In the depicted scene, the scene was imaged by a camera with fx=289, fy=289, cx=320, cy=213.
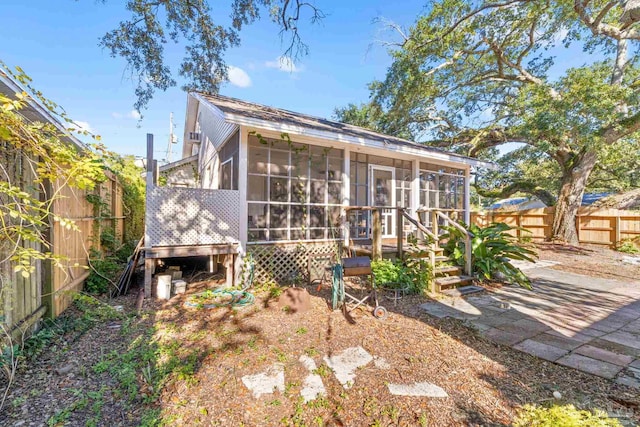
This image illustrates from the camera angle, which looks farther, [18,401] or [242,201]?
[242,201]

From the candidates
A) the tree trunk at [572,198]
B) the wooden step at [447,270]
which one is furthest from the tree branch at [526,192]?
the wooden step at [447,270]

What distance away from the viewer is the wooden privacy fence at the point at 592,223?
34.2ft

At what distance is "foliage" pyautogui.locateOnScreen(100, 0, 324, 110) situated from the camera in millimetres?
5520

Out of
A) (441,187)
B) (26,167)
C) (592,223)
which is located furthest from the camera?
(592,223)

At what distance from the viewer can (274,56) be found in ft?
19.0

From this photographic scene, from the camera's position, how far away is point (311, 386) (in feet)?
8.19

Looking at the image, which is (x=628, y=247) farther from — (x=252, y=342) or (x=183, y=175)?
(x=183, y=175)

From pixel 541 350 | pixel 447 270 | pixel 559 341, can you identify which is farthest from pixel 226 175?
pixel 559 341

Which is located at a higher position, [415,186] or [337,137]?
[337,137]

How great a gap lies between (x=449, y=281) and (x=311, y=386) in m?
3.78

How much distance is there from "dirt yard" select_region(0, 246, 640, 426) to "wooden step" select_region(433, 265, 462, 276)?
1.68 metres

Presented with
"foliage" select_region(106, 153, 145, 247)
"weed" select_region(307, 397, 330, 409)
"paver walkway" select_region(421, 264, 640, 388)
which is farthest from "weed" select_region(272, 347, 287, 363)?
"foliage" select_region(106, 153, 145, 247)

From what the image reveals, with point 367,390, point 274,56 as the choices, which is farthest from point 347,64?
point 367,390

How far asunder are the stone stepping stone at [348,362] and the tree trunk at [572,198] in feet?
41.8
